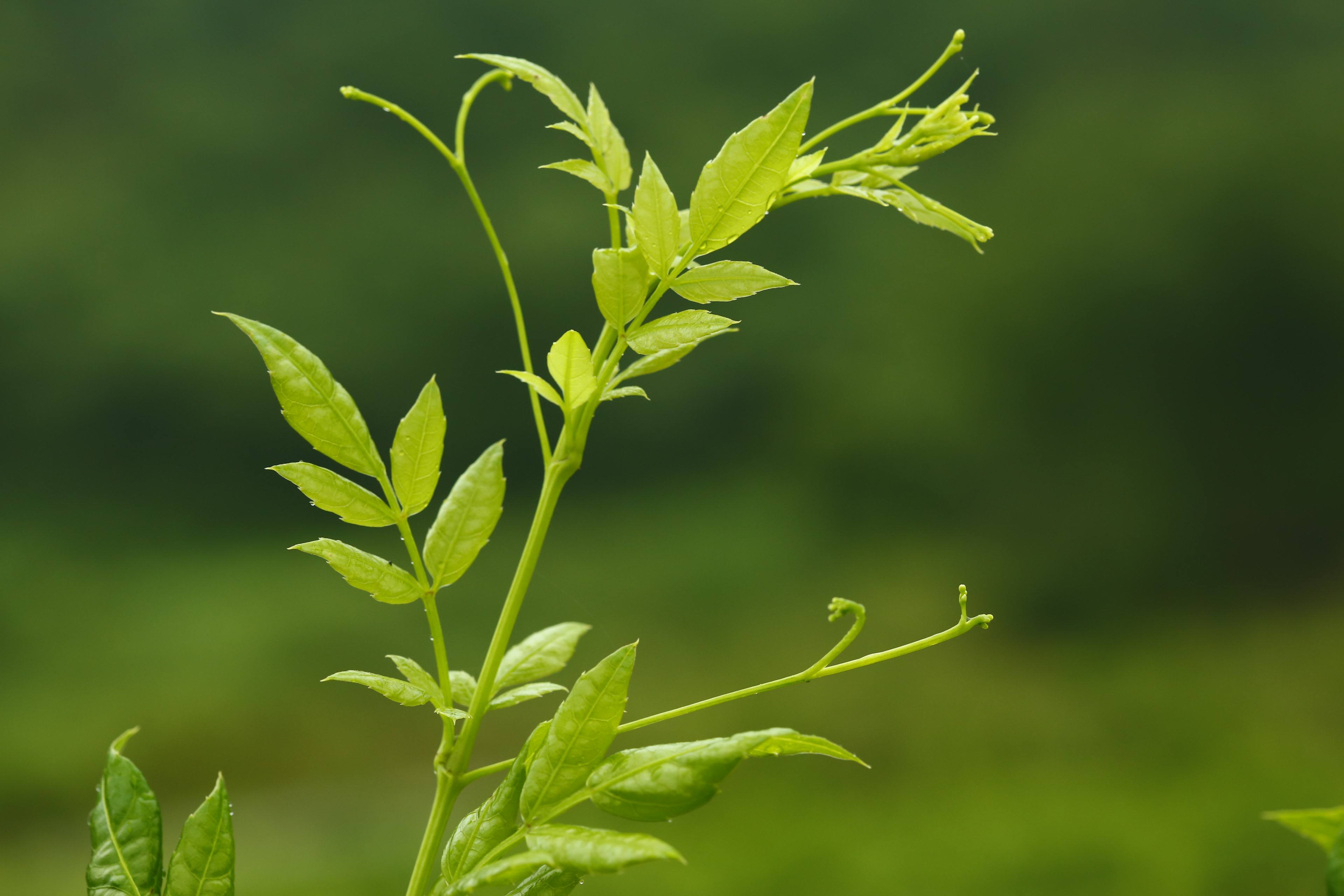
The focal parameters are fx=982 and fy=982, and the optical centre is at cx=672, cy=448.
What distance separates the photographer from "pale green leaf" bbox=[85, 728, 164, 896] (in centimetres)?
21

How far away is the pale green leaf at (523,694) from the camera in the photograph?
8.2 inches

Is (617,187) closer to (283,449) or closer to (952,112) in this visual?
(952,112)

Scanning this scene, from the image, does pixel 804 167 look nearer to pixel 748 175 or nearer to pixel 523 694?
pixel 748 175

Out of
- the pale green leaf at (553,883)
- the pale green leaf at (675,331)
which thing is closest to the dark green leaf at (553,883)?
the pale green leaf at (553,883)

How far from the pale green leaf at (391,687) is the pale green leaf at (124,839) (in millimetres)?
54

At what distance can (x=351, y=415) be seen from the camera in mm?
210

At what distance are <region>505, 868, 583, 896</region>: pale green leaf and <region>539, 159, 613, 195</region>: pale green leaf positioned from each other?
14cm

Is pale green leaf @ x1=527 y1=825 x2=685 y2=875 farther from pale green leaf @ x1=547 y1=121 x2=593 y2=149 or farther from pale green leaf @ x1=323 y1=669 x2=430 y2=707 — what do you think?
pale green leaf @ x1=547 y1=121 x2=593 y2=149

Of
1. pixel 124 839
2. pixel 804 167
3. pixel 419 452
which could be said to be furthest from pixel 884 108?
pixel 124 839

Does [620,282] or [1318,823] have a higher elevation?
[620,282]

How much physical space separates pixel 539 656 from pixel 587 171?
11 cm

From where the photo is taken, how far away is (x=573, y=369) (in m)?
0.20

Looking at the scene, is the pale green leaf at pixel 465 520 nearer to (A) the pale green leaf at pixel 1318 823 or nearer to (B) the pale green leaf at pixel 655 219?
(B) the pale green leaf at pixel 655 219

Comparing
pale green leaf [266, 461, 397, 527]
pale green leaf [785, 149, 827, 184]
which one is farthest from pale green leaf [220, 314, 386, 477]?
pale green leaf [785, 149, 827, 184]
